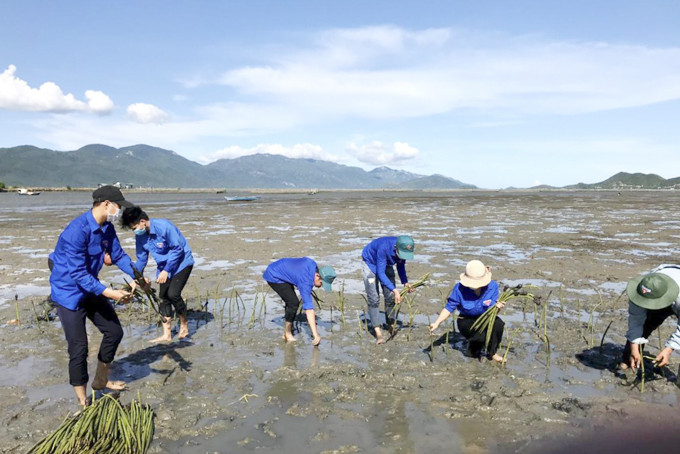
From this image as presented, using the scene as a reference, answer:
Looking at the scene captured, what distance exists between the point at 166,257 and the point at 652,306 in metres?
Result: 6.29

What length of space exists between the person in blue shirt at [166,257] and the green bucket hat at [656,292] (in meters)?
5.97

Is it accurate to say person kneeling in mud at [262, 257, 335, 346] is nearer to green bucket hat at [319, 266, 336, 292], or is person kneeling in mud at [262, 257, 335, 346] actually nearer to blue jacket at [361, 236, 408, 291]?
green bucket hat at [319, 266, 336, 292]

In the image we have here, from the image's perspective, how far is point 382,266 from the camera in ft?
21.9

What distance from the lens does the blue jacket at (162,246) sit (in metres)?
6.50

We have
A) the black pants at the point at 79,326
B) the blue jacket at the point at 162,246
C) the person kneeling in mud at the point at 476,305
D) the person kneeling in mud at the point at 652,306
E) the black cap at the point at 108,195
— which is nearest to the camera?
the black pants at the point at 79,326

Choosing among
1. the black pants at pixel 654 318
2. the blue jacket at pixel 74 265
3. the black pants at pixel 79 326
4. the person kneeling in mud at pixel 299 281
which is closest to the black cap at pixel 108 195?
the blue jacket at pixel 74 265

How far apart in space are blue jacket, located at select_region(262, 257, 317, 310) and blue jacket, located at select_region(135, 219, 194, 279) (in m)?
1.39

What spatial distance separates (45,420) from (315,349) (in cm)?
330

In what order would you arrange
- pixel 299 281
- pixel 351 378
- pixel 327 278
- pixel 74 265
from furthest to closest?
1. pixel 299 281
2. pixel 327 278
3. pixel 351 378
4. pixel 74 265

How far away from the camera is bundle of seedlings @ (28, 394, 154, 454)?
11.9ft

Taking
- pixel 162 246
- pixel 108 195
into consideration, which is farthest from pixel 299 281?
pixel 108 195

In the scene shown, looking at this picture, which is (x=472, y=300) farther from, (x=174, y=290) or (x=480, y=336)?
(x=174, y=290)

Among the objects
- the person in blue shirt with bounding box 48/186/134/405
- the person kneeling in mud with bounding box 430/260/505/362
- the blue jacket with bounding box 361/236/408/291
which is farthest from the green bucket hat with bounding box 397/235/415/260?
the person in blue shirt with bounding box 48/186/134/405

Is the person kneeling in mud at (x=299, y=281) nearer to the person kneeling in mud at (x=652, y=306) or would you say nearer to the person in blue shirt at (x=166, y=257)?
the person in blue shirt at (x=166, y=257)
